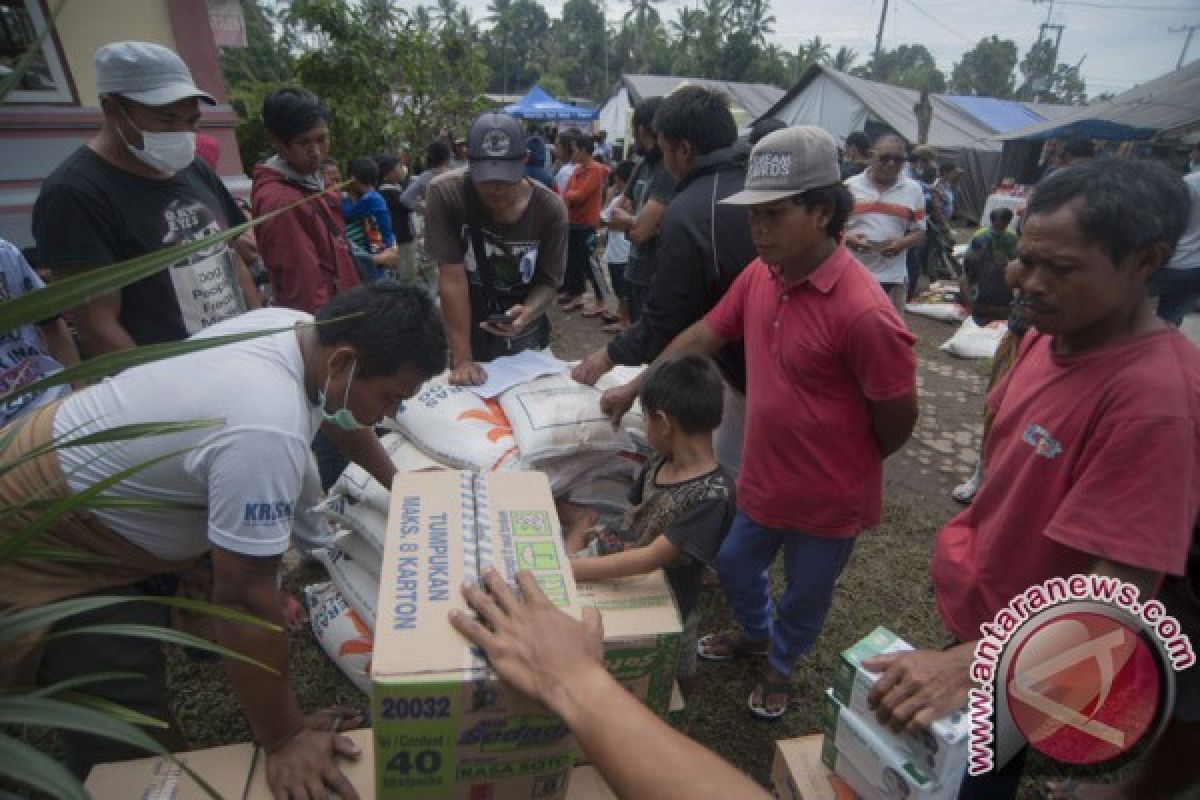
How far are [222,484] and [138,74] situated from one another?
165 centimetres

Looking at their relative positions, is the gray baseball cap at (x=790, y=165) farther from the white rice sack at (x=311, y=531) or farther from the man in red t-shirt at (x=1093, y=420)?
the white rice sack at (x=311, y=531)

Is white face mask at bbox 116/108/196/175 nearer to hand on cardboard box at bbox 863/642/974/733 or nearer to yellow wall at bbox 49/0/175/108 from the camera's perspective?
hand on cardboard box at bbox 863/642/974/733

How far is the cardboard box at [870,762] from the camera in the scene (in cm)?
123

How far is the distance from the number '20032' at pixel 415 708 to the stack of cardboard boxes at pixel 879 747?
874 millimetres

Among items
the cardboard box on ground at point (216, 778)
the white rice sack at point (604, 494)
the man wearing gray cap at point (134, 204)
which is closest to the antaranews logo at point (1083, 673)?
the cardboard box on ground at point (216, 778)

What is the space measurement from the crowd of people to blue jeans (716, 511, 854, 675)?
1 cm

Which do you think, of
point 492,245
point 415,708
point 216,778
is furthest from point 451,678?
point 492,245

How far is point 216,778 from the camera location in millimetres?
1397

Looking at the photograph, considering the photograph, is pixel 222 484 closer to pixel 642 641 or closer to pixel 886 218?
pixel 642 641

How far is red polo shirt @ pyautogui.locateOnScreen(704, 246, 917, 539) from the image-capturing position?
1.78 meters

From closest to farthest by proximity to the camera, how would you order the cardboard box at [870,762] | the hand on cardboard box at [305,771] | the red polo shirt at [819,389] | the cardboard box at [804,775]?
the cardboard box at [870,762]
the hand on cardboard box at [305,771]
the cardboard box at [804,775]
the red polo shirt at [819,389]

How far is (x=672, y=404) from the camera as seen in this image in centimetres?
198

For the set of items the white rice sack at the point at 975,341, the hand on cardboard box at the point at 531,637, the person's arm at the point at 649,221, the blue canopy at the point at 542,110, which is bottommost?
the white rice sack at the point at 975,341

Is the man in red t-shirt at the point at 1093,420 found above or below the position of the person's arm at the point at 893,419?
above
